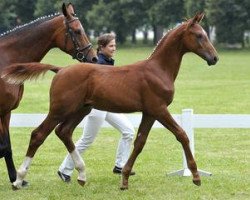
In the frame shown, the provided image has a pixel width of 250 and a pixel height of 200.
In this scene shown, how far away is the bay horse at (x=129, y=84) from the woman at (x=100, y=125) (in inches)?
33.9

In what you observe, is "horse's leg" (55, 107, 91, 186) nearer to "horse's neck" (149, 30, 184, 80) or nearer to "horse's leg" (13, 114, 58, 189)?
"horse's leg" (13, 114, 58, 189)

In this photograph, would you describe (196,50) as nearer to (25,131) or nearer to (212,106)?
(25,131)

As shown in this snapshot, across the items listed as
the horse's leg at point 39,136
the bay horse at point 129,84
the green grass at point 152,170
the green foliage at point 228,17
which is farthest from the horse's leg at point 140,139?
the green foliage at point 228,17

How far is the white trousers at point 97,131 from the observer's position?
891cm

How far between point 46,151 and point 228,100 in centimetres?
977

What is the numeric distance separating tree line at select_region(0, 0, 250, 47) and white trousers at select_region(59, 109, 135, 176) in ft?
172

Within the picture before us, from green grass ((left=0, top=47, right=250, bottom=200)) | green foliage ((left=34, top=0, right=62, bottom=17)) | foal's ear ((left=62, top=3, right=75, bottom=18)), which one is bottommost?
green foliage ((left=34, top=0, right=62, bottom=17))

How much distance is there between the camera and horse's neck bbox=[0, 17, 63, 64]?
8422 millimetres

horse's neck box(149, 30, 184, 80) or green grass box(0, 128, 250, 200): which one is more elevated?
horse's neck box(149, 30, 184, 80)

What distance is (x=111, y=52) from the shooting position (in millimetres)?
9070

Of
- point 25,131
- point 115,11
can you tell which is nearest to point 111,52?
point 25,131

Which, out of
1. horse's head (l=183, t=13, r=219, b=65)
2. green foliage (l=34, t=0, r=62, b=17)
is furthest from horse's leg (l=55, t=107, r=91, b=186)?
green foliage (l=34, t=0, r=62, b=17)

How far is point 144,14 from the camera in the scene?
73.3 metres

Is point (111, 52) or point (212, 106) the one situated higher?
point (111, 52)
